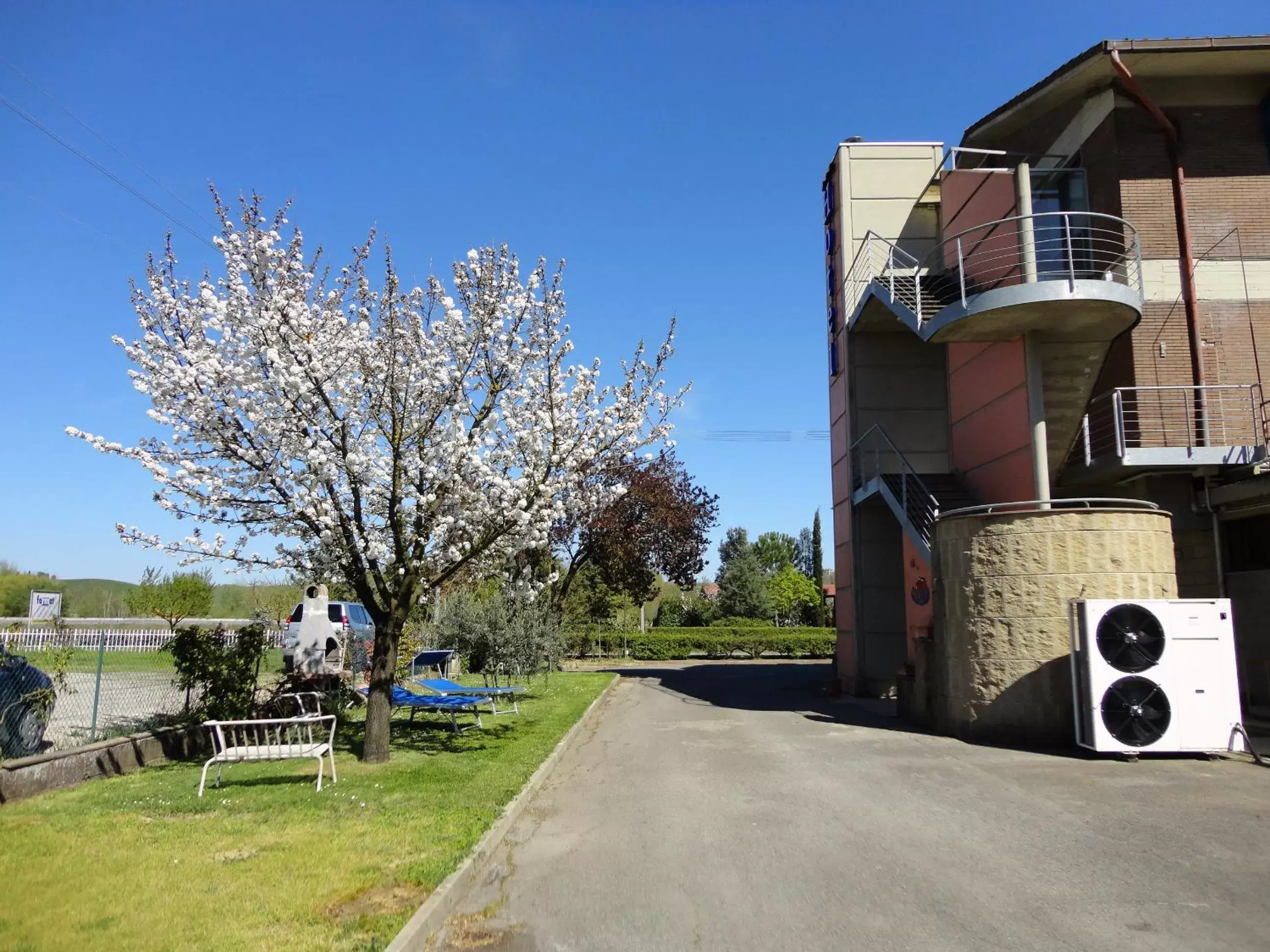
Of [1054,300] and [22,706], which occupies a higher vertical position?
[1054,300]

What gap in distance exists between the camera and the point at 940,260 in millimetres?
21141

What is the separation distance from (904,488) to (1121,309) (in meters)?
5.14

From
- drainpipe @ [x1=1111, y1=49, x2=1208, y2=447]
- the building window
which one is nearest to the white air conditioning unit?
the building window

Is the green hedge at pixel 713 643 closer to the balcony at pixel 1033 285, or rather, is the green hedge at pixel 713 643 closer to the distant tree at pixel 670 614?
the distant tree at pixel 670 614

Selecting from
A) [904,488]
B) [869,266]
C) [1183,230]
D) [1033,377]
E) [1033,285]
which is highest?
[869,266]

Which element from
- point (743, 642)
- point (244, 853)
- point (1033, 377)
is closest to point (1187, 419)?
point (1033, 377)

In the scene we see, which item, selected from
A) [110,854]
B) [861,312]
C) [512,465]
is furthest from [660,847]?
[861,312]

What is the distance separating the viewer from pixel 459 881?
5789 mm

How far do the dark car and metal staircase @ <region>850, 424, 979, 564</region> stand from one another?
1185 cm

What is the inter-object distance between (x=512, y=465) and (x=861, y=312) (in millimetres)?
12175

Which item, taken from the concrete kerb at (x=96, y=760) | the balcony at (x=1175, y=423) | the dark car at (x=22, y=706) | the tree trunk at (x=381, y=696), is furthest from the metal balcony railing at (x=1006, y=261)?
the dark car at (x=22, y=706)

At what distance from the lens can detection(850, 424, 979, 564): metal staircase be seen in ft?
54.2

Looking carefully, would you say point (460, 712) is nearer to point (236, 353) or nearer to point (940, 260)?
point (236, 353)

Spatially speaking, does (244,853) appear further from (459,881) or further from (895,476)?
(895,476)
